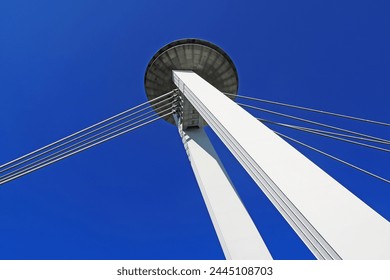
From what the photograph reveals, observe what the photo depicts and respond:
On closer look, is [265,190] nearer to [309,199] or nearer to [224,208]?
[309,199]

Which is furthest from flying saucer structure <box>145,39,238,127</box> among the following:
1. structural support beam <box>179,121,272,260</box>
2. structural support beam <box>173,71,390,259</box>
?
structural support beam <box>173,71,390,259</box>

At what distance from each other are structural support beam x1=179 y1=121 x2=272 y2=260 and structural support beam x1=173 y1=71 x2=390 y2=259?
146 inches

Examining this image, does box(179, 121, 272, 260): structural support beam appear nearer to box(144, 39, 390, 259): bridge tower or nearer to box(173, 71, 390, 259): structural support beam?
box(144, 39, 390, 259): bridge tower

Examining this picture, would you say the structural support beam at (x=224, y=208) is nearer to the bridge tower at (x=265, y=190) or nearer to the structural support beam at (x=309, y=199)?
the bridge tower at (x=265, y=190)

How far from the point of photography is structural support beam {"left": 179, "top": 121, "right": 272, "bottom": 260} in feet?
27.5

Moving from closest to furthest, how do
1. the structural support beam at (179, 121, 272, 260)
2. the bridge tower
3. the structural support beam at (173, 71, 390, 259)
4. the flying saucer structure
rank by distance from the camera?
the structural support beam at (173, 71, 390, 259) < the bridge tower < the structural support beam at (179, 121, 272, 260) < the flying saucer structure

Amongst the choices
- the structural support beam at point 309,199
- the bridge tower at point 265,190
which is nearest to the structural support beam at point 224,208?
the bridge tower at point 265,190

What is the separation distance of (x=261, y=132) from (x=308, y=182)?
178 centimetres

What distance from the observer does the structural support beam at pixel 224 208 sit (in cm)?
840

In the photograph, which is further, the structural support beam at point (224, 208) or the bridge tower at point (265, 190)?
the structural support beam at point (224, 208)

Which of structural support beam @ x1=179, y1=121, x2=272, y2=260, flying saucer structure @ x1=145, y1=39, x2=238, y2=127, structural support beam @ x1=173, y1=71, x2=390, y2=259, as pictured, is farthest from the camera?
flying saucer structure @ x1=145, y1=39, x2=238, y2=127

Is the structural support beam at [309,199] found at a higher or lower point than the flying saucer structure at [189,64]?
lower

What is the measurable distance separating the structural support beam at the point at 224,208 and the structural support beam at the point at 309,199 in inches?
146

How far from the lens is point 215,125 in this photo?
7207 mm
